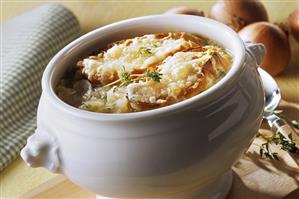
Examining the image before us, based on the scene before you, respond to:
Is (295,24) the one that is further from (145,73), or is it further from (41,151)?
(41,151)

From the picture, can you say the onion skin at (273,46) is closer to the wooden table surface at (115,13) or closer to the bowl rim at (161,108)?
the wooden table surface at (115,13)

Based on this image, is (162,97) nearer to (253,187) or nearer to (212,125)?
(212,125)

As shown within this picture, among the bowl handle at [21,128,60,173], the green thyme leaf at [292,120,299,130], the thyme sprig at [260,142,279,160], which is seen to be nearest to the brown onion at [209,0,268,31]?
the green thyme leaf at [292,120,299,130]

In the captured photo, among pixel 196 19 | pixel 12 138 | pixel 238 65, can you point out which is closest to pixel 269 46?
pixel 196 19

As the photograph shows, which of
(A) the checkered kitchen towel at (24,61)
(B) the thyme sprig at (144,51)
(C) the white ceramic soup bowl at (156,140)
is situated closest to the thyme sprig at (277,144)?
(C) the white ceramic soup bowl at (156,140)

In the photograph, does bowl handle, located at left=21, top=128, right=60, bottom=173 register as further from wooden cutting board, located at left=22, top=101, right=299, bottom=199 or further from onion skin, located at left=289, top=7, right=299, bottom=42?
onion skin, located at left=289, top=7, right=299, bottom=42

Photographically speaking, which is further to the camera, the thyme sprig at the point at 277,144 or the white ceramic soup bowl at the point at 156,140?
the thyme sprig at the point at 277,144
